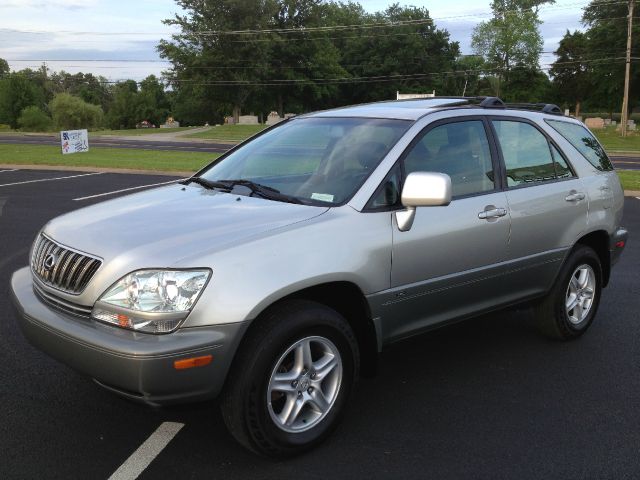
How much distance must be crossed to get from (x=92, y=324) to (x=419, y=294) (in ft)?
5.80

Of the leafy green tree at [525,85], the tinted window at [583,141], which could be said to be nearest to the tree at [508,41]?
the leafy green tree at [525,85]

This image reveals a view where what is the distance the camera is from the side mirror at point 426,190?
11.0 feet

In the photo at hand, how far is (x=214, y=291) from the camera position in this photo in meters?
2.84

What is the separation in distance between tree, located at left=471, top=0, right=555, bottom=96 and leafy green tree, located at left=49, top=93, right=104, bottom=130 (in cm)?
5402

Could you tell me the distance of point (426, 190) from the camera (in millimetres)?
3354

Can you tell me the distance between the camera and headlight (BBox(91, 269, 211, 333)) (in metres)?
2.80

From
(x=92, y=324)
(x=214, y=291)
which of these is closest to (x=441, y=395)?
(x=214, y=291)

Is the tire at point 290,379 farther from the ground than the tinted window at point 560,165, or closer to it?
closer to it

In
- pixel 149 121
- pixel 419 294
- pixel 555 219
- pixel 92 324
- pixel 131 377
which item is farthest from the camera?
pixel 149 121

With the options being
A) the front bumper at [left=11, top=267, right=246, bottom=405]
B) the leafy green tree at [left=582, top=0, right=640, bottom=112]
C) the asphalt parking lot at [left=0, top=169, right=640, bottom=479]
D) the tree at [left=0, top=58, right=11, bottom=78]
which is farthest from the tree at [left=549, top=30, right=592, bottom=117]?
the tree at [left=0, top=58, right=11, bottom=78]

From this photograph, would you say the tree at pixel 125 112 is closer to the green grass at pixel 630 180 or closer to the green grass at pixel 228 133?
the green grass at pixel 228 133

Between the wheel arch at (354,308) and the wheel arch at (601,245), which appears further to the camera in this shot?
the wheel arch at (601,245)

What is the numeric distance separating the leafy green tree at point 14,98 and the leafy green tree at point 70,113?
52.2 ft

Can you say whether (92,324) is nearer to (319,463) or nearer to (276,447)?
(276,447)
